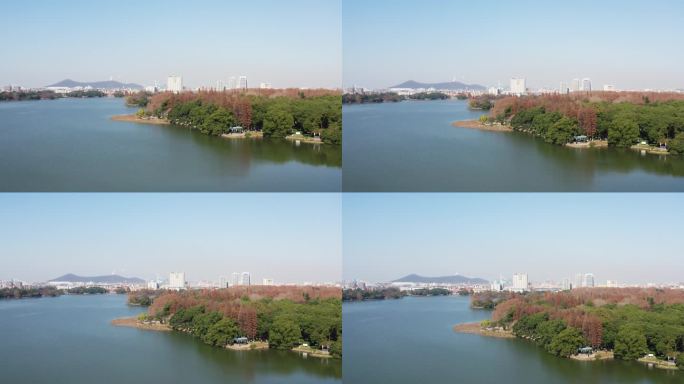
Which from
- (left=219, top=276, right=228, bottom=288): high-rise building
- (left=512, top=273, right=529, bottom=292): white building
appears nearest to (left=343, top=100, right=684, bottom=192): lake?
(left=512, top=273, right=529, bottom=292): white building

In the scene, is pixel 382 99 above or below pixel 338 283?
above

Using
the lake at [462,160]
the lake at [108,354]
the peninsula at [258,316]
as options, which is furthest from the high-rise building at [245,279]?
the lake at [462,160]

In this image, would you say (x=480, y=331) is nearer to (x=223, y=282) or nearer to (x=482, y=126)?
(x=482, y=126)

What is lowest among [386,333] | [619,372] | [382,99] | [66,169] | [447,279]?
[619,372]

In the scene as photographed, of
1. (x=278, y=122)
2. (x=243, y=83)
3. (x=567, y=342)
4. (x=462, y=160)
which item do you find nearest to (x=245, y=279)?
(x=278, y=122)

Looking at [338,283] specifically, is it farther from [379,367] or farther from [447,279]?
[447,279]

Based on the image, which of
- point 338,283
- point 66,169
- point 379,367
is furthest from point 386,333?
point 66,169
